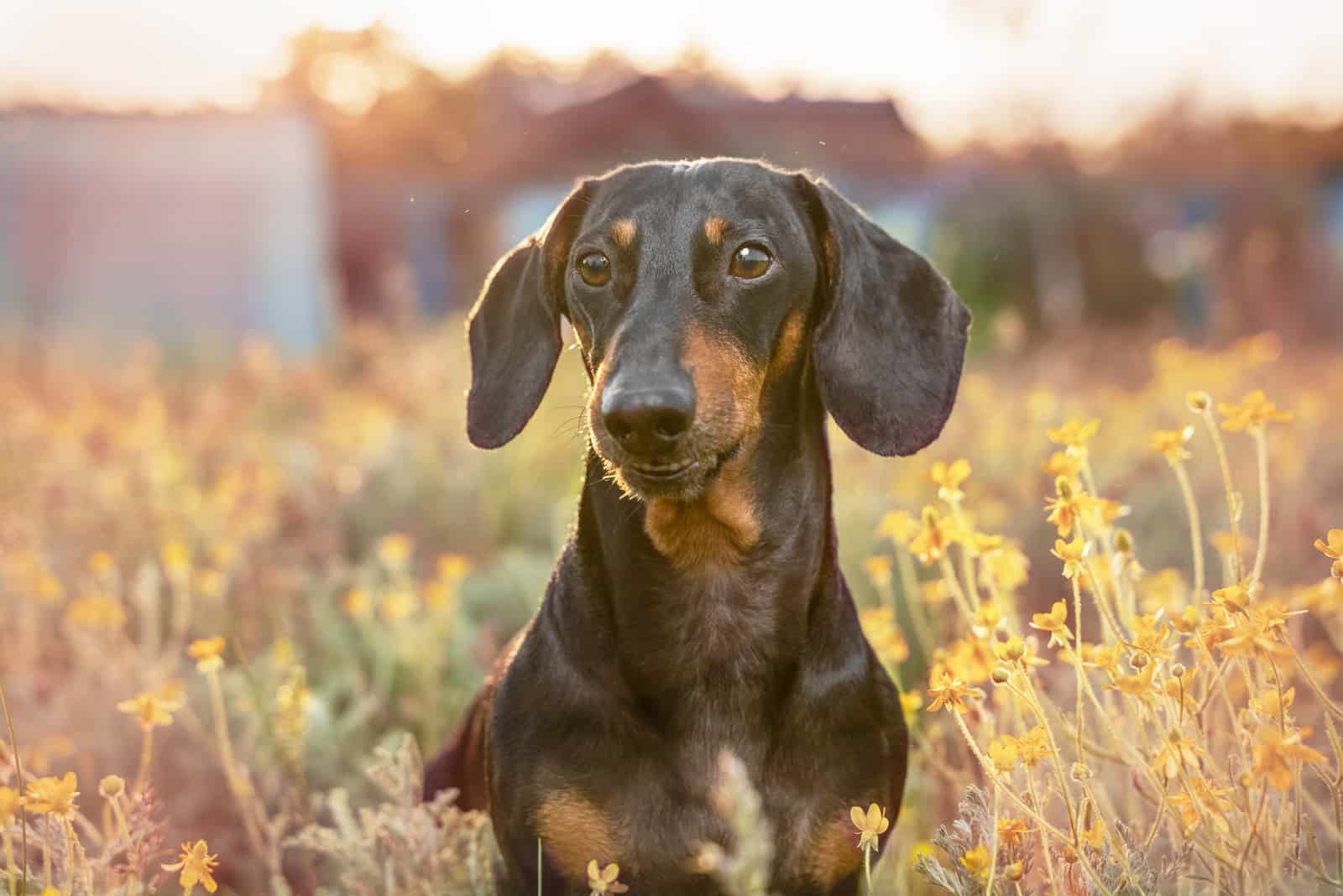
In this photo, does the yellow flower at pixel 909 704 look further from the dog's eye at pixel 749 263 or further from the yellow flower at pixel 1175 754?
the dog's eye at pixel 749 263

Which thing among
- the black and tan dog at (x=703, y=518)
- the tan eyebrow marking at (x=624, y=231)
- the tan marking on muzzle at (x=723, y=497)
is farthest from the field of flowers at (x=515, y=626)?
the tan eyebrow marking at (x=624, y=231)

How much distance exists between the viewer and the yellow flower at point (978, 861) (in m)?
1.82

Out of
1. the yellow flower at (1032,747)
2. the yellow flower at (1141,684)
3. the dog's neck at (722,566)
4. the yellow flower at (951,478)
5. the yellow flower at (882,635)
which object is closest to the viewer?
the yellow flower at (1141,684)

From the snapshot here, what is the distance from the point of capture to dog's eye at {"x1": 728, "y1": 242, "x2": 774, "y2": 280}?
2492 millimetres

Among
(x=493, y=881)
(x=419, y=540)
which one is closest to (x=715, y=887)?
(x=493, y=881)

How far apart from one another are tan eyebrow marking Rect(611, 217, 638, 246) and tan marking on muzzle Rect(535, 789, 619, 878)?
105cm

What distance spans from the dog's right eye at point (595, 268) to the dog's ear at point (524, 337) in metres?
0.17

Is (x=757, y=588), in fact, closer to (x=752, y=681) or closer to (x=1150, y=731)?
(x=752, y=681)

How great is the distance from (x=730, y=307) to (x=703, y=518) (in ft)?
1.37

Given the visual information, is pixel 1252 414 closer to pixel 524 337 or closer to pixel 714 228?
pixel 714 228

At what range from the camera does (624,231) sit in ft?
8.29

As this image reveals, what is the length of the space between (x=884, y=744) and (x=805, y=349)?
80cm

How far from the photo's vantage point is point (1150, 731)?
283cm

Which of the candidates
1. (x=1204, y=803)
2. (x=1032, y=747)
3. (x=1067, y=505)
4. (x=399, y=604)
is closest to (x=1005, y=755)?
(x=1032, y=747)
